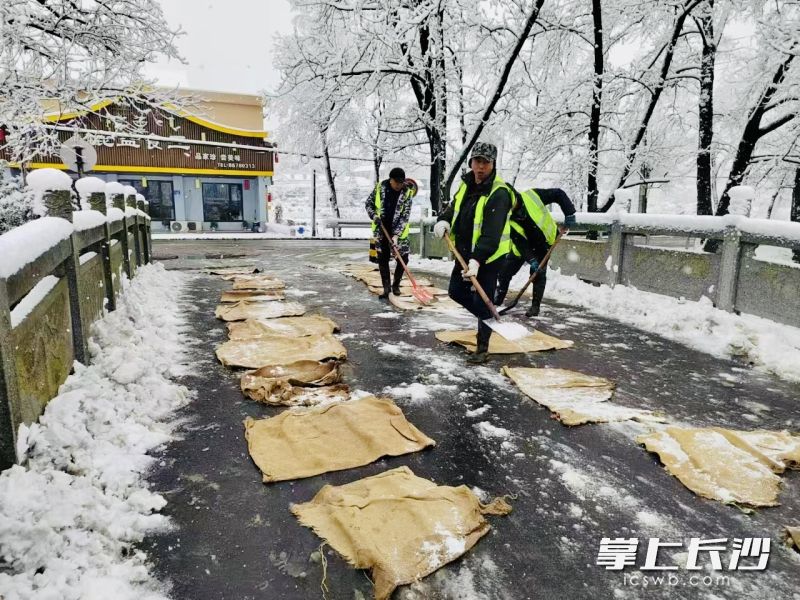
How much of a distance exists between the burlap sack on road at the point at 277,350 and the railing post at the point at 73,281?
1.20m

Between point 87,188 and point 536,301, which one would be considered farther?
point 536,301

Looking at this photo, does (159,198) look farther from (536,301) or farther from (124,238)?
(536,301)

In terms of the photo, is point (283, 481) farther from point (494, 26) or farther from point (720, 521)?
point (494, 26)

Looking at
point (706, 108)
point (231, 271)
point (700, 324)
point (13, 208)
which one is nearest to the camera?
point (700, 324)

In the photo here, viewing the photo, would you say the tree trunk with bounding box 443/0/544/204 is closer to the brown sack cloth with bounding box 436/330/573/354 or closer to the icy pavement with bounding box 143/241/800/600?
the brown sack cloth with bounding box 436/330/573/354

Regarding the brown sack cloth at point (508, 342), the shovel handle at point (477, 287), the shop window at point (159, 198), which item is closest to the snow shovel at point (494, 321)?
the shovel handle at point (477, 287)

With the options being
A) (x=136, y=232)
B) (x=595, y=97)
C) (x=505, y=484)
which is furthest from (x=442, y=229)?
(x=595, y=97)

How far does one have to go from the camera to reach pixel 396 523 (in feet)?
7.59

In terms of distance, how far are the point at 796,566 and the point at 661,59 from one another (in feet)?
43.0

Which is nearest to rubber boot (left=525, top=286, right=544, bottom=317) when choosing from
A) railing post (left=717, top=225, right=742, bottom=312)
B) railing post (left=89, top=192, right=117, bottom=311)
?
railing post (left=717, top=225, right=742, bottom=312)

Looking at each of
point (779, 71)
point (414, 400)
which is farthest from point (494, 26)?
point (414, 400)

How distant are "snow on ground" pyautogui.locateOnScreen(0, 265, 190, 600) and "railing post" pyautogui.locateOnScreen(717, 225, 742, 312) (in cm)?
580

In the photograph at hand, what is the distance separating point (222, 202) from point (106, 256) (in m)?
24.9

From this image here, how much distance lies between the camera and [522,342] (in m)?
5.43
